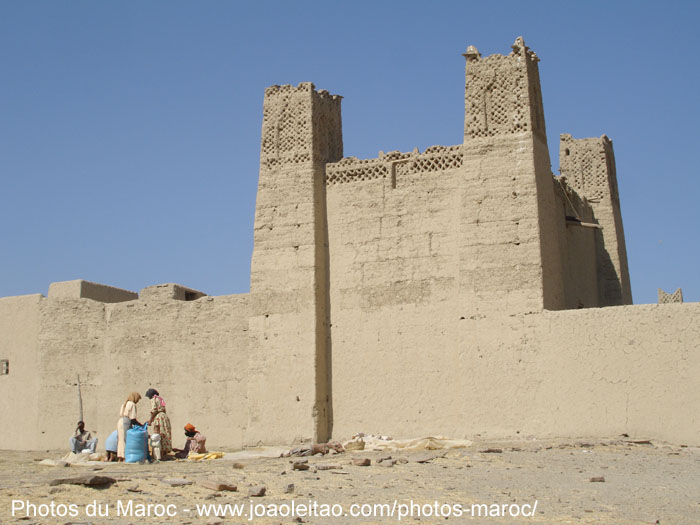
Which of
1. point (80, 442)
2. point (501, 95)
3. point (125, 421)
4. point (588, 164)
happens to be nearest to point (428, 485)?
point (125, 421)

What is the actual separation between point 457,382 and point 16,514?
7573 mm

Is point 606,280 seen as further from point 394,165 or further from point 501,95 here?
point 394,165

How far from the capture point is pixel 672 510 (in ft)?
25.7

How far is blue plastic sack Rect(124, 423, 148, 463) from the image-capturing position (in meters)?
11.6

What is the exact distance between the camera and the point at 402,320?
46.2 ft

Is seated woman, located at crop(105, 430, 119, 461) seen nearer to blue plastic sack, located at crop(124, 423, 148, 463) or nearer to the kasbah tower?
blue plastic sack, located at crop(124, 423, 148, 463)

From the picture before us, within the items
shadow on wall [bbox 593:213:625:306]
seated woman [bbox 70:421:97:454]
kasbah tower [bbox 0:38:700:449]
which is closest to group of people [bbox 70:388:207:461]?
seated woman [bbox 70:421:97:454]

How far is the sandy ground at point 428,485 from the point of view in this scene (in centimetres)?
754

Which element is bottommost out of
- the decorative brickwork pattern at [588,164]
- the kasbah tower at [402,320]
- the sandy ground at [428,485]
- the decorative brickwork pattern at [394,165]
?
the sandy ground at [428,485]

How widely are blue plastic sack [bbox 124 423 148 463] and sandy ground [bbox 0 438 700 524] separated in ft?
1.20

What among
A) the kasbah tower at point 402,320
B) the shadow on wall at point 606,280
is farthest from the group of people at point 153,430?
the shadow on wall at point 606,280

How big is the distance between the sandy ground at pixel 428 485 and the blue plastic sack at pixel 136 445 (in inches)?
14.4

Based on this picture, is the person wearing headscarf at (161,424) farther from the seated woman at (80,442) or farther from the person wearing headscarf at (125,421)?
the seated woman at (80,442)

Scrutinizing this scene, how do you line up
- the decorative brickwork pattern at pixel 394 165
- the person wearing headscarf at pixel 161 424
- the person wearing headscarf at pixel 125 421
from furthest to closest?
the decorative brickwork pattern at pixel 394 165, the person wearing headscarf at pixel 161 424, the person wearing headscarf at pixel 125 421
